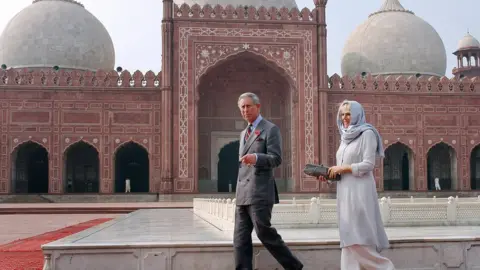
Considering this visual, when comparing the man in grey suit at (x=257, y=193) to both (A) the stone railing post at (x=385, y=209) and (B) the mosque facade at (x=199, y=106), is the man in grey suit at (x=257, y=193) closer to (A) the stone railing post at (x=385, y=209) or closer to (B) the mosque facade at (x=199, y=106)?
(A) the stone railing post at (x=385, y=209)

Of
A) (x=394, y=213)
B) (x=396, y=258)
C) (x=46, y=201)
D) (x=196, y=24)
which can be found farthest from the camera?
(x=196, y=24)

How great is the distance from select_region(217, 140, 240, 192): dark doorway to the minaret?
37.8 ft

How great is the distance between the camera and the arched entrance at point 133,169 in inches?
579

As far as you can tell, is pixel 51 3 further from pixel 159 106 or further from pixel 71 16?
pixel 159 106

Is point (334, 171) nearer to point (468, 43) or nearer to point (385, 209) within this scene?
A: point (385, 209)

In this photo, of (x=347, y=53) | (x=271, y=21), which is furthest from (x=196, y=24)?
(x=347, y=53)

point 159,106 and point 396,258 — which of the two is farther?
point 159,106

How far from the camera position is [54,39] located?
608 inches

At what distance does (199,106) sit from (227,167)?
5.76 feet

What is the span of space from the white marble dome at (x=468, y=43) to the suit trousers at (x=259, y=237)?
2189cm

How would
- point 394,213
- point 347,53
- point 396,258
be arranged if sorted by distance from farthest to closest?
point 347,53 < point 394,213 < point 396,258

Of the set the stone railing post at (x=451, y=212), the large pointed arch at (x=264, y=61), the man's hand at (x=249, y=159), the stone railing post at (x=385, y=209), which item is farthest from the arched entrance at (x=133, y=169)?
the man's hand at (x=249, y=159)

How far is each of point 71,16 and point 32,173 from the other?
4581 mm

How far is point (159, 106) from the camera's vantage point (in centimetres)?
1306
